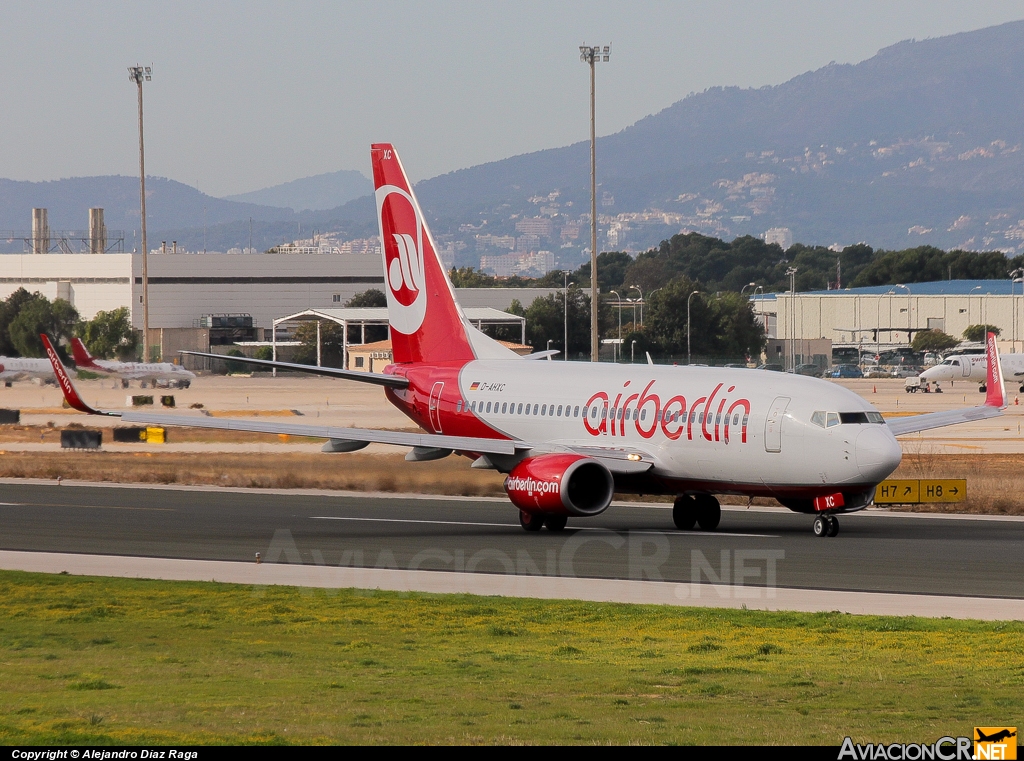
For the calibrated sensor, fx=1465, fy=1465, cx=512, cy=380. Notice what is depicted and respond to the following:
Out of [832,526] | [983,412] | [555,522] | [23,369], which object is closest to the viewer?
[832,526]

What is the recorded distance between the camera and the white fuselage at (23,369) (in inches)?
4931

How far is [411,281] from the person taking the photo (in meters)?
44.2

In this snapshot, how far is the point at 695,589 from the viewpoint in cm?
2669

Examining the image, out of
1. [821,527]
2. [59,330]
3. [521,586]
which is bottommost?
[521,586]

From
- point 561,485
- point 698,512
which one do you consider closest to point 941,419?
point 698,512

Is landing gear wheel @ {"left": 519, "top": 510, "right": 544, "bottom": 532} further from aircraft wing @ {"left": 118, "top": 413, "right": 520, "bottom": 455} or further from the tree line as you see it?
the tree line

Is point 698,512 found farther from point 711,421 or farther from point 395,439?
point 395,439

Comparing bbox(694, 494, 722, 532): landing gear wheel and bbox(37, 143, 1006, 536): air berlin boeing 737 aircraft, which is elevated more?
bbox(37, 143, 1006, 536): air berlin boeing 737 aircraft

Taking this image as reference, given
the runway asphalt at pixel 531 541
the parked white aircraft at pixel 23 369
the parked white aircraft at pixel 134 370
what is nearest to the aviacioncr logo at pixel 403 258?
the runway asphalt at pixel 531 541

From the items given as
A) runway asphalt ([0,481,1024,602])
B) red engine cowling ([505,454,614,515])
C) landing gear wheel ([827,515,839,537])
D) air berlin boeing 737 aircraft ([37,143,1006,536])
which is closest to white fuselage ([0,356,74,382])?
runway asphalt ([0,481,1024,602])

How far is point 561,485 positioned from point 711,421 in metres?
3.85

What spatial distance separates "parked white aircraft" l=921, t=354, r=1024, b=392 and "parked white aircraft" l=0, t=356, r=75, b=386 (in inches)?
2933

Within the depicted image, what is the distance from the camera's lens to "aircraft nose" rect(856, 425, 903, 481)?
32.2 m

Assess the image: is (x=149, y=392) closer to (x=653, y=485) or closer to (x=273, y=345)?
(x=273, y=345)
